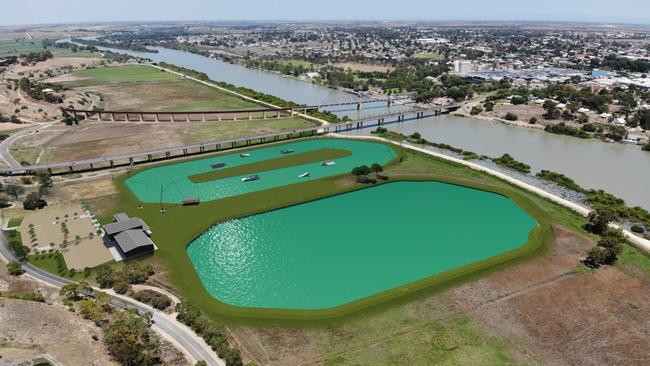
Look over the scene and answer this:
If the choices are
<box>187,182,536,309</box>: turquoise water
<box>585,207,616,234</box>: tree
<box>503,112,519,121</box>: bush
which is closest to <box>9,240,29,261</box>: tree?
<box>187,182,536,309</box>: turquoise water

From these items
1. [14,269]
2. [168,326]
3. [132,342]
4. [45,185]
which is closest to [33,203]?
[45,185]

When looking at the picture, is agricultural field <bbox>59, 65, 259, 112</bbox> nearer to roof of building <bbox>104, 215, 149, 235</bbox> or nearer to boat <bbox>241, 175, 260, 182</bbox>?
boat <bbox>241, 175, 260, 182</bbox>

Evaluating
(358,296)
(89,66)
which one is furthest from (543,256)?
(89,66)

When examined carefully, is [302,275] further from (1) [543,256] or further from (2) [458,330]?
(1) [543,256]

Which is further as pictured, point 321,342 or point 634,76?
point 634,76

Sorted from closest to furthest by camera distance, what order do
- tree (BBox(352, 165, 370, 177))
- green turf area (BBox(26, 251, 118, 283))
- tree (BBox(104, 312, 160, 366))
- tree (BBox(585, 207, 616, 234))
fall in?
tree (BBox(104, 312, 160, 366)) < green turf area (BBox(26, 251, 118, 283)) < tree (BBox(585, 207, 616, 234)) < tree (BBox(352, 165, 370, 177))

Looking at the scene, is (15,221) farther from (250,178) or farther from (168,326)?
(168,326)

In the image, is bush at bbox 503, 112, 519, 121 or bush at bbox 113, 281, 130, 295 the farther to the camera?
bush at bbox 503, 112, 519, 121
